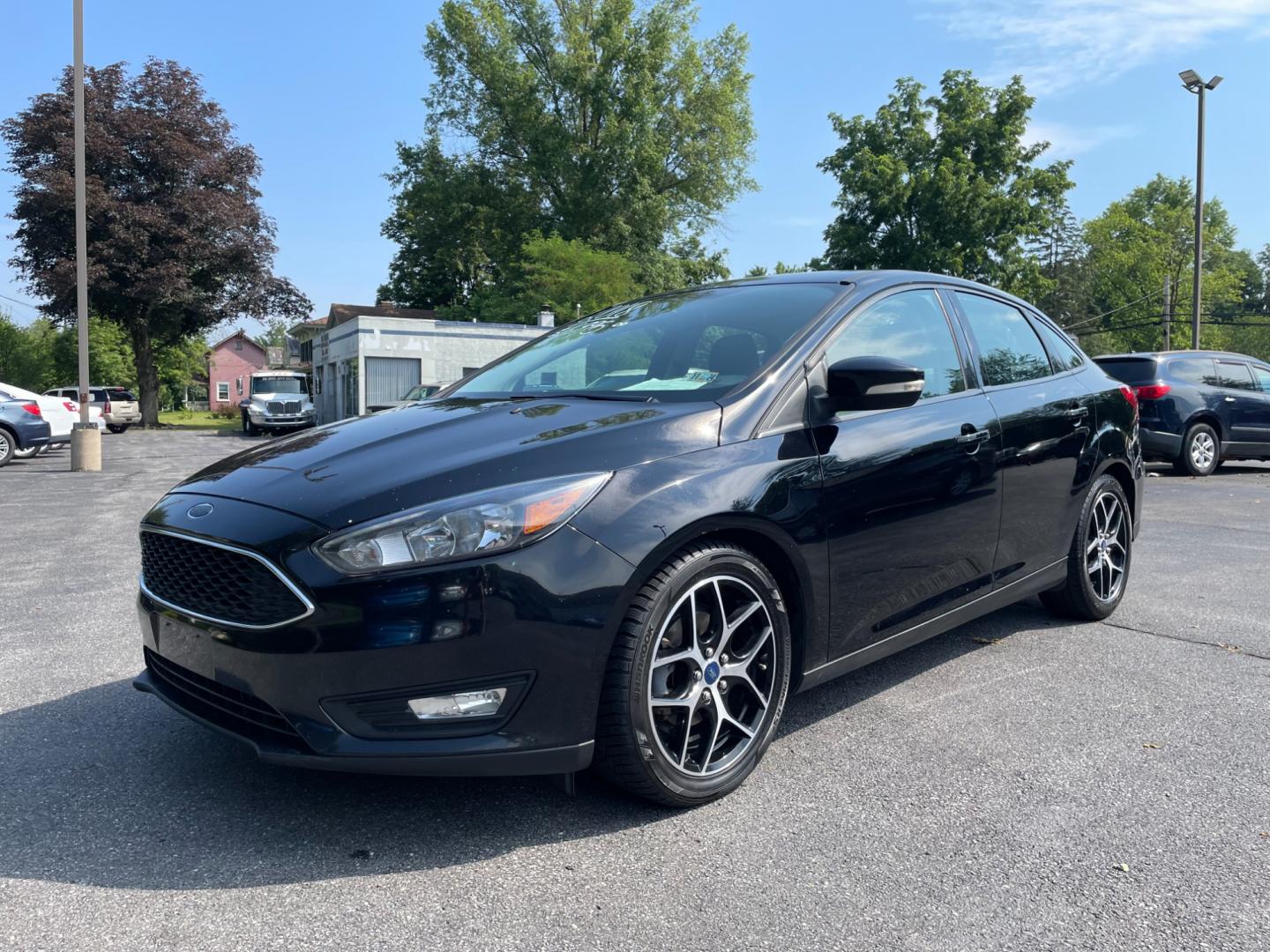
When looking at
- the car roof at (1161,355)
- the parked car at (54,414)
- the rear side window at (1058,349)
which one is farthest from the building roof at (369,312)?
the rear side window at (1058,349)

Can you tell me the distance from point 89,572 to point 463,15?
44092 mm

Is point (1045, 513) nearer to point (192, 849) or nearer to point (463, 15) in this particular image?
point (192, 849)

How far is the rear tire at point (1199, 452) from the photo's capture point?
41.6ft

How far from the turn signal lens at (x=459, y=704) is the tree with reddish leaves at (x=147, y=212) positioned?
38.4 meters

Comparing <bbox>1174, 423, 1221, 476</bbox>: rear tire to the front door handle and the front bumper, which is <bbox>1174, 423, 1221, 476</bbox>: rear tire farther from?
the front bumper

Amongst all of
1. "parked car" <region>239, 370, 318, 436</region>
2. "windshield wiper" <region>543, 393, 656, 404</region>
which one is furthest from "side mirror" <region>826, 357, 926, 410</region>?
"parked car" <region>239, 370, 318, 436</region>

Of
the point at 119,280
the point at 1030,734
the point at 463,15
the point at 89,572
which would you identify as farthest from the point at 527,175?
the point at 1030,734

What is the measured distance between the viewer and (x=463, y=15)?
44625mm

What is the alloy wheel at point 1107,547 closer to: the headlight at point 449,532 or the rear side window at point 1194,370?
the headlight at point 449,532

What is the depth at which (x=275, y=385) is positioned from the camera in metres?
35.4

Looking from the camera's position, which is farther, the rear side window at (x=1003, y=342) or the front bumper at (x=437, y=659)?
the rear side window at (x=1003, y=342)

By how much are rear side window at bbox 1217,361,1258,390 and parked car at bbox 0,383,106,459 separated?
669 inches

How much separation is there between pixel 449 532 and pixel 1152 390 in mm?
12402

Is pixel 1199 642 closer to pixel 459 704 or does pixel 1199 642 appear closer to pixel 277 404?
pixel 459 704
